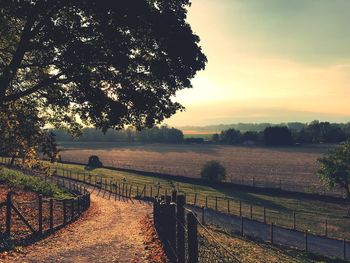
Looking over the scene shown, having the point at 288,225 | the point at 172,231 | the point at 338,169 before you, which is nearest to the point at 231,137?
the point at 338,169

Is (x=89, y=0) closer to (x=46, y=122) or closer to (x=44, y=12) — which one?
(x=44, y=12)

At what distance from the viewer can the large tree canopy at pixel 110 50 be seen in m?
16.8

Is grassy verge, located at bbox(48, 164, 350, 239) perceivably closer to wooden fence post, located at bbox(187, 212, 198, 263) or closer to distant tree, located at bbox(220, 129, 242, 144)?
wooden fence post, located at bbox(187, 212, 198, 263)

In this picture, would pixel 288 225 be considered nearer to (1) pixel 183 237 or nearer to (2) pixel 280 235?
(2) pixel 280 235

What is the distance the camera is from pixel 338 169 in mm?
52438

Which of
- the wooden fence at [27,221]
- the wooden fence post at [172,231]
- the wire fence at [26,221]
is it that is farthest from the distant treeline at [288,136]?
the wooden fence post at [172,231]

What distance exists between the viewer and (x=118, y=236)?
64.6 feet

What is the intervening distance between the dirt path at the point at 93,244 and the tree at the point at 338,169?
35527 millimetres

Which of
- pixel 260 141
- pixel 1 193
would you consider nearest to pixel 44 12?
pixel 1 193

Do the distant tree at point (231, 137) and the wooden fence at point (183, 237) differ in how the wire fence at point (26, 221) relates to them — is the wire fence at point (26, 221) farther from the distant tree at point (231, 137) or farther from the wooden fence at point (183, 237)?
the distant tree at point (231, 137)

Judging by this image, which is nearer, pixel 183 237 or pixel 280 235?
pixel 183 237

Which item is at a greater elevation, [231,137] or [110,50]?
[110,50]

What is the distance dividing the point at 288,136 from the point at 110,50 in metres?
146

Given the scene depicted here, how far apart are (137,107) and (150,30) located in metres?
3.77
